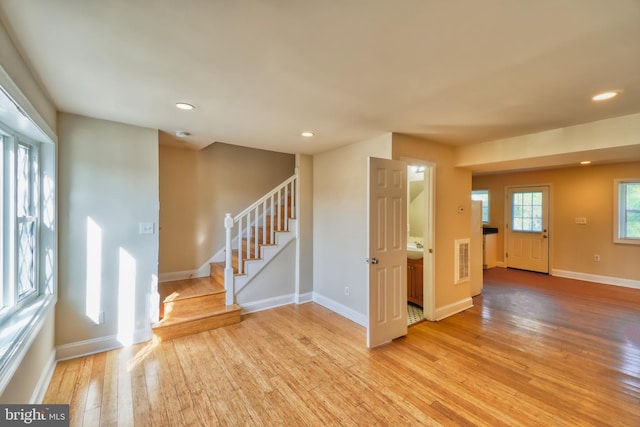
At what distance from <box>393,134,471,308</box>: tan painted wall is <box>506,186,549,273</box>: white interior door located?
342cm

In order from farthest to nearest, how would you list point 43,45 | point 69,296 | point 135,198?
point 135,198
point 69,296
point 43,45

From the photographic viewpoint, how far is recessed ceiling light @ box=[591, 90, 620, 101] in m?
2.03

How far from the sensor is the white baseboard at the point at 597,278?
4.96 metres

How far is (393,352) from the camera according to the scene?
9.14 ft

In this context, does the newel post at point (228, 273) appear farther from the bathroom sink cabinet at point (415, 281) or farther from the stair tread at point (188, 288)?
the bathroom sink cabinet at point (415, 281)

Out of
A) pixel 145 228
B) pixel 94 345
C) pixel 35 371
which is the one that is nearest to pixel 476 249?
pixel 145 228

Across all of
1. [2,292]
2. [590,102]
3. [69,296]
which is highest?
[590,102]

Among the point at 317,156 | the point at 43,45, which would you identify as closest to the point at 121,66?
the point at 43,45

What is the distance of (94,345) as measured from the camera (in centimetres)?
273

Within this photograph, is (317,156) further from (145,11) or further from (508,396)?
(508,396)

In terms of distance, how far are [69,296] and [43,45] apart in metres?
2.29

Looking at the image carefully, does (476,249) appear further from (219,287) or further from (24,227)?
(24,227)

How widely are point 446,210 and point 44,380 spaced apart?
452 centimetres

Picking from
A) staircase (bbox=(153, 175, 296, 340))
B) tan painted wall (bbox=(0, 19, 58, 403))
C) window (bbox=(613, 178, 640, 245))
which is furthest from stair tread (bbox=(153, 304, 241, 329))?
window (bbox=(613, 178, 640, 245))
